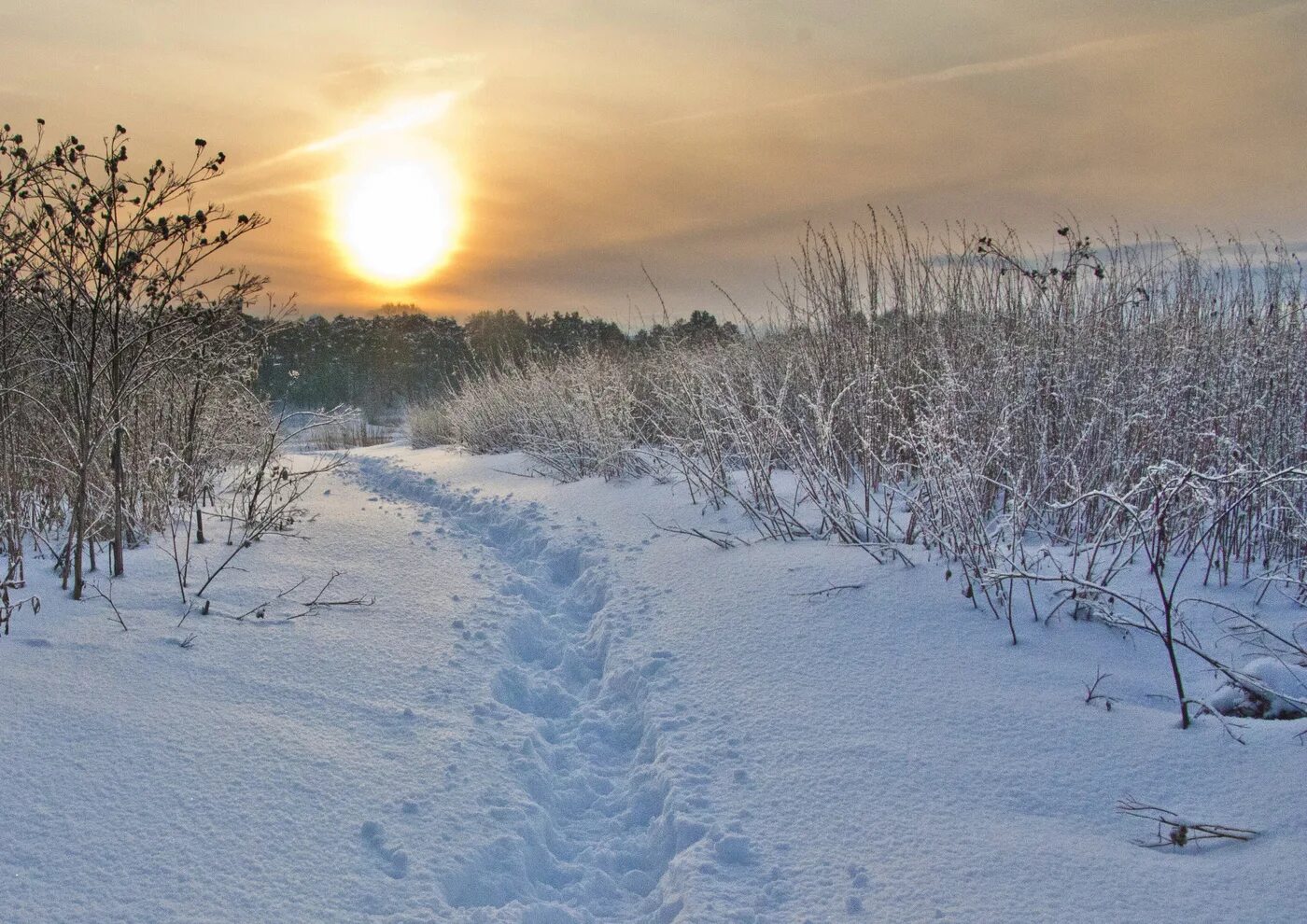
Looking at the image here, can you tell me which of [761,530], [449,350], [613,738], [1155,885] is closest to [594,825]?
[613,738]

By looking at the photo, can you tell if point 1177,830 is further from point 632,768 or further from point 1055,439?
point 1055,439

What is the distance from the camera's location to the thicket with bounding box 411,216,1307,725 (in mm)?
3119

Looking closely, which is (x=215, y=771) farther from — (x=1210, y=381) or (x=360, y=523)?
(x=1210, y=381)

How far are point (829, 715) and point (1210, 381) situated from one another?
11.0 ft

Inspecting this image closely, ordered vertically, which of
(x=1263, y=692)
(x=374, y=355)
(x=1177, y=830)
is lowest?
(x=1177, y=830)

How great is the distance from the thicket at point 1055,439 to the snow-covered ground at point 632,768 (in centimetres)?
33

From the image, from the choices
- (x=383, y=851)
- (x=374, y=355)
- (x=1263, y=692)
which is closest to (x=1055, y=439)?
(x=1263, y=692)

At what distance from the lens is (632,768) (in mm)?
2682

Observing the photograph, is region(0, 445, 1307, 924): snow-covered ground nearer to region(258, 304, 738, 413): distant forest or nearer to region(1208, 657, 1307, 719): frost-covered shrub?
region(1208, 657, 1307, 719): frost-covered shrub

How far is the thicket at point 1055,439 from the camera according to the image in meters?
3.12

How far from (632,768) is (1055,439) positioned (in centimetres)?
350

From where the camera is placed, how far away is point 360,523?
21.2 feet

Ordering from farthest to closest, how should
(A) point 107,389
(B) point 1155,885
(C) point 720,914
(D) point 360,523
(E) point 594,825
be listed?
(D) point 360,523, (A) point 107,389, (E) point 594,825, (C) point 720,914, (B) point 1155,885

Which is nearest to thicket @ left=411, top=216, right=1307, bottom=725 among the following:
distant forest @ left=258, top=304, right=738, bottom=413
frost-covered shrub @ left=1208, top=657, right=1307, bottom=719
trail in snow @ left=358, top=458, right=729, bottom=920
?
frost-covered shrub @ left=1208, top=657, right=1307, bottom=719
